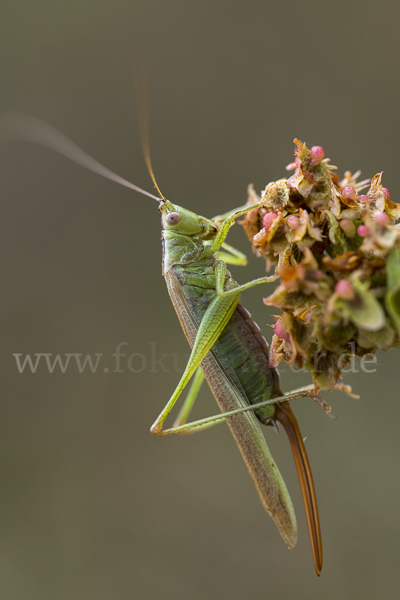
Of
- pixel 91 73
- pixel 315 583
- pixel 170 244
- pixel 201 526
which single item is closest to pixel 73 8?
pixel 91 73

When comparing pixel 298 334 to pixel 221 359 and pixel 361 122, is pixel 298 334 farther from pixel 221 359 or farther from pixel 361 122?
pixel 361 122

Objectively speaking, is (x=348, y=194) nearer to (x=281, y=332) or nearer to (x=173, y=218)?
(x=281, y=332)

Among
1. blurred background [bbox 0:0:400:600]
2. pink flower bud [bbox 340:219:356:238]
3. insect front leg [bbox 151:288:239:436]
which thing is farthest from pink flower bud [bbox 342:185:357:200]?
blurred background [bbox 0:0:400:600]

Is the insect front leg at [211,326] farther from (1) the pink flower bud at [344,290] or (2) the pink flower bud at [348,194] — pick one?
(1) the pink flower bud at [344,290]

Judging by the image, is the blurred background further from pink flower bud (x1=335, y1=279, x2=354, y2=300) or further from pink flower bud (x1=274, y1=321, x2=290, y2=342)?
pink flower bud (x1=335, y1=279, x2=354, y2=300)

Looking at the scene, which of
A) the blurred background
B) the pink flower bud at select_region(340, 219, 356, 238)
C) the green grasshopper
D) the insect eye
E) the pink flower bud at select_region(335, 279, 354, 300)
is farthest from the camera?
the blurred background

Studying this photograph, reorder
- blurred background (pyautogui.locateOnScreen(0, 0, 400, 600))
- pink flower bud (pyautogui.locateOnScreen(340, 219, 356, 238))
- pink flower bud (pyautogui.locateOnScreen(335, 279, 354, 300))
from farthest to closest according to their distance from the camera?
blurred background (pyautogui.locateOnScreen(0, 0, 400, 600)), pink flower bud (pyautogui.locateOnScreen(340, 219, 356, 238)), pink flower bud (pyautogui.locateOnScreen(335, 279, 354, 300))

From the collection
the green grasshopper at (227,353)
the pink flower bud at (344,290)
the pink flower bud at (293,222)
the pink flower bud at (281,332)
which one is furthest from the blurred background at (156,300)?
the pink flower bud at (344,290)
